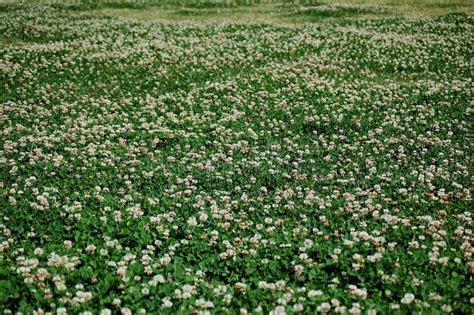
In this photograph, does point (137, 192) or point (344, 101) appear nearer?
point (137, 192)

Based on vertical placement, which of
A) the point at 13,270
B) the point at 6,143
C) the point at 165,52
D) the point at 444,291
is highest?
the point at 165,52

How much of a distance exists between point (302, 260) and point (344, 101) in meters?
9.50

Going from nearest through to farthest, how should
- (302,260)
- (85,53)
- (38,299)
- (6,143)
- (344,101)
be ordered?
(38,299)
(302,260)
(6,143)
(344,101)
(85,53)

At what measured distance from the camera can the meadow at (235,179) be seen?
6.64 m

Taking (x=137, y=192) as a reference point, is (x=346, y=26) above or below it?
above

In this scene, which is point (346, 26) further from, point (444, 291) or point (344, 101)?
point (444, 291)

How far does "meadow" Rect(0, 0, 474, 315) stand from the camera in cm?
664

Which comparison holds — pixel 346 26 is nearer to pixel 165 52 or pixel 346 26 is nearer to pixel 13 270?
pixel 165 52

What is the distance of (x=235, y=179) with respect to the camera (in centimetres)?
1041

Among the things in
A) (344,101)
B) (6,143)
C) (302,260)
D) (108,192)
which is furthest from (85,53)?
(302,260)

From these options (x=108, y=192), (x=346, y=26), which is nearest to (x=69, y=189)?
(x=108, y=192)

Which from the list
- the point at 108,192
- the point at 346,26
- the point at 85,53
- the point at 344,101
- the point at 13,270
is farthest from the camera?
the point at 346,26

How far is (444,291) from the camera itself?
21.4 ft

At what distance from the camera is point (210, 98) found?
16.2 m
